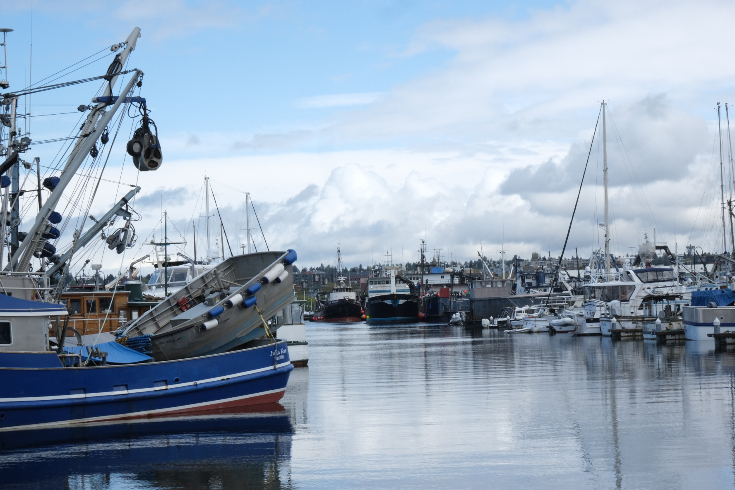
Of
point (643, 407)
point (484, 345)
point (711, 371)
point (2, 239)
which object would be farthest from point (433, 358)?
point (2, 239)

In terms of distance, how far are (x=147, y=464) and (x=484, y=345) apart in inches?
1844

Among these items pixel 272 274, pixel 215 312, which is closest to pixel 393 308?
pixel 272 274

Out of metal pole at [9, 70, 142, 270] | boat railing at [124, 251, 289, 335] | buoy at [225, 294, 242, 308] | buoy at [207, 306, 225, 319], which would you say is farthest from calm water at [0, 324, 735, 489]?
metal pole at [9, 70, 142, 270]

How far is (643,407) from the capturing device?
81.8ft

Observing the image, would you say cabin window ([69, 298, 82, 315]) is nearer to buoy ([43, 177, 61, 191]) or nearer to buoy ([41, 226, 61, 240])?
buoy ([41, 226, 61, 240])

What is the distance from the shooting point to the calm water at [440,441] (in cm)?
1628

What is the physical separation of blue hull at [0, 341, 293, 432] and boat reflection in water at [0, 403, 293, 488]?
1.32 ft

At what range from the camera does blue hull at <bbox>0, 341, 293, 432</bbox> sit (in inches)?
864

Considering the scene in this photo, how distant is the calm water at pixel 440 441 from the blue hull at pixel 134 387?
0.85 meters

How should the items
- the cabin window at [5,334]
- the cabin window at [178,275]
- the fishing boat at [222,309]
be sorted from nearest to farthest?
the cabin window at [5,334] → the fishing boat at [222,309] → the cabin window at [178,275]

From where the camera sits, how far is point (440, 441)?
2009 cm

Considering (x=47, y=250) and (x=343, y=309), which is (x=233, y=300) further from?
(x=343, y=309)

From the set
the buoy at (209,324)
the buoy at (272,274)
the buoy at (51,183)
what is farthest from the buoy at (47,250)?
the buoy at (272,274)

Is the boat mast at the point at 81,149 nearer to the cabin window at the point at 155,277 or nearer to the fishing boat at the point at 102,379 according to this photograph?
the fishing boat at the point at 102,379
